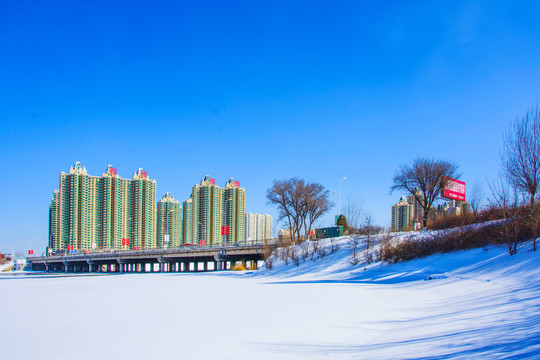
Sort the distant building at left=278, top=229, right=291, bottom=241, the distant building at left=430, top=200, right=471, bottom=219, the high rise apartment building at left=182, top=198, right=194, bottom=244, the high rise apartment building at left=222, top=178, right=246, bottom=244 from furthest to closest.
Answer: the high rise apartment building at left=182, top=198, right=194, bottom=244 < the high rise apartment building at left=222, top=178, right=246, bottom=244 < the distant building at left=278, top=229, right=291, bottom=241 < the distant building at left=430, top=200, right=471, bottom=219

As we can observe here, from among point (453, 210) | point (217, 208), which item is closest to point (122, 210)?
point (217, 208)

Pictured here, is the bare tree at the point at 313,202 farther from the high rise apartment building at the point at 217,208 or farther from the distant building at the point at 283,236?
the high rise apartment building at the point at 217,208

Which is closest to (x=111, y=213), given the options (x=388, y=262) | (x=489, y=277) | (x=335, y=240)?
(x=335, y=240)

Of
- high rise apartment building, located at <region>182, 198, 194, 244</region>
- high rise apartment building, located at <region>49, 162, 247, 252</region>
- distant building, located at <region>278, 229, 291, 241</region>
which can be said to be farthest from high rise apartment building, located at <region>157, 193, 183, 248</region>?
distant building, located at <region>278, 229, 291, 241</region>

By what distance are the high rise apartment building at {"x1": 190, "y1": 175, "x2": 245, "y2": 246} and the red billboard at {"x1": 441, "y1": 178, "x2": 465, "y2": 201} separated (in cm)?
8840

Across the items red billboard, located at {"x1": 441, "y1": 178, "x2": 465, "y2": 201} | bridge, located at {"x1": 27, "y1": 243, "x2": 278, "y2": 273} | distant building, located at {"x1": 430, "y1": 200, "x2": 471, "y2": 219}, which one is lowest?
bridge, located at {"x1": 27, "y1": 243, "x2": 278, "y2": 273}

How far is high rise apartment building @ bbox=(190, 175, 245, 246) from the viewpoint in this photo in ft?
436

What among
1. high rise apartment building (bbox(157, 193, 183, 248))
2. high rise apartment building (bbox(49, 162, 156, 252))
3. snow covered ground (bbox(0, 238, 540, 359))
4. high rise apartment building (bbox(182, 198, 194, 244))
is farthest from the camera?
high rise apartment building (bbox(182, 198, 194, 244))

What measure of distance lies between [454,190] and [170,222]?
13147 centimetres

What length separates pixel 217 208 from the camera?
135625mm

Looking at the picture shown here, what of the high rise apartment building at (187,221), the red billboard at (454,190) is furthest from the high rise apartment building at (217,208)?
the red billboard at (454,190)

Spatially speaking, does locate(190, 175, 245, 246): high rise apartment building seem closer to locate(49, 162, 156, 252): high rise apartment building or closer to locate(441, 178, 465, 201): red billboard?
locate(49, 162, 156, 252): high rise apartment building

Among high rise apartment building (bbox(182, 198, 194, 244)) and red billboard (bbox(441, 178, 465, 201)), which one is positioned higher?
red billboard (bbox(441, 178, 465, 201))

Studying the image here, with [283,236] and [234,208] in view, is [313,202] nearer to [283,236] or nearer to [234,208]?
[283,236]
